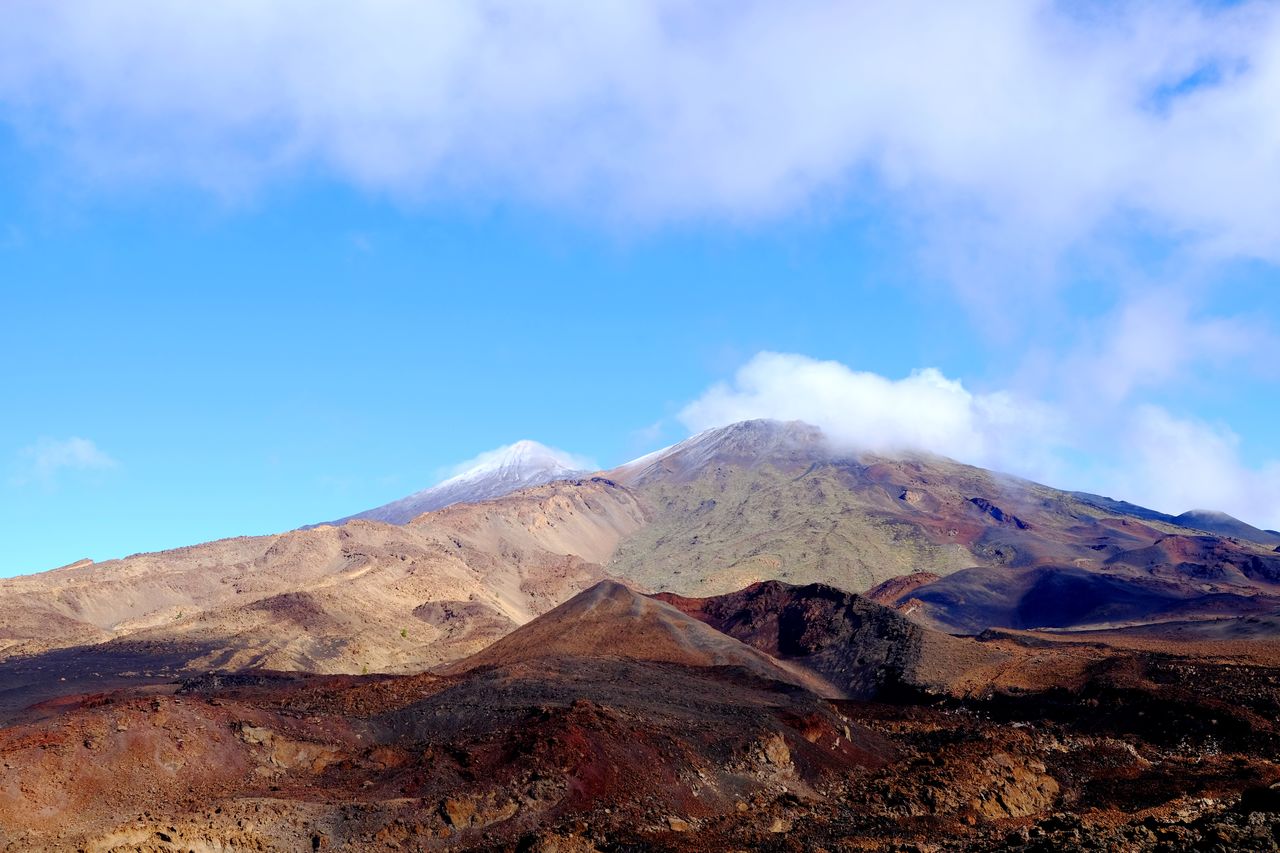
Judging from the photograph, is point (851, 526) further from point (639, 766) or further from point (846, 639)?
point (639, 766)

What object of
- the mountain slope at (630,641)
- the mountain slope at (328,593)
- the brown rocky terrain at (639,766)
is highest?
the mountain slope at (328,593)

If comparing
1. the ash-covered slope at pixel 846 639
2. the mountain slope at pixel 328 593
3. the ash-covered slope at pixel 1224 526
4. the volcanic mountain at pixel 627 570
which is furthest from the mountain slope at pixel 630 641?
the ash-covered slope at pixel 1224 526

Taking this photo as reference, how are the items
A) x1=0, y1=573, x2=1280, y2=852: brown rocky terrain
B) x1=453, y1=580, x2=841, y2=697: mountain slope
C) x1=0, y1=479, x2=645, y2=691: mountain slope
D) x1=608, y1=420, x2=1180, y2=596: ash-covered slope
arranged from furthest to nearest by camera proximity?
x1=608, y1=420, x2=1180, y2=596: ash-covered slope → x1=0, y1=479, x2=645, y2=691: mountain slope → x1=453, y1=580, x2=841, y2=697: mountain slope → x1=0, y1=573, x2=1280, y2=852: brown rocky terrain

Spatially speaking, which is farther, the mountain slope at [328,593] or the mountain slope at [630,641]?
the mountain slope at [328,593]

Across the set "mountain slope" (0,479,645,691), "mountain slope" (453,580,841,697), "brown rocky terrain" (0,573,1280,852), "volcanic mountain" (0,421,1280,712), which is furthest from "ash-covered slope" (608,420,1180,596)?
"brown rocky terrain" (0,573,1280,852)

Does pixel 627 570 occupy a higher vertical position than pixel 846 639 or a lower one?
higher

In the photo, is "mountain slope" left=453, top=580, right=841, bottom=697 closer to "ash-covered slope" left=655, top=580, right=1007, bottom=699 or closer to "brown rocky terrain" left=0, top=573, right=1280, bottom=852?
"ash-covered slope" left=655, top=580, right=1007, bottom=699

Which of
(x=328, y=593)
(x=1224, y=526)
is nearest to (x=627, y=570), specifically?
(x=328, y=593)

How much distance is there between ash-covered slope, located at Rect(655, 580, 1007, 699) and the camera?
57469mm

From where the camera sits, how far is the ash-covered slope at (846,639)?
5747 centimetres

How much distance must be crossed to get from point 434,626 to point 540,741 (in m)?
58.7

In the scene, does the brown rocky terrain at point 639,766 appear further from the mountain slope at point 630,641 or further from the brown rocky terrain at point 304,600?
the brown rocky terrain at point 304,600

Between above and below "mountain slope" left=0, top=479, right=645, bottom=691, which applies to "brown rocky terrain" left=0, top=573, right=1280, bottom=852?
below

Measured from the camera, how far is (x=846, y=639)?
66.4m
